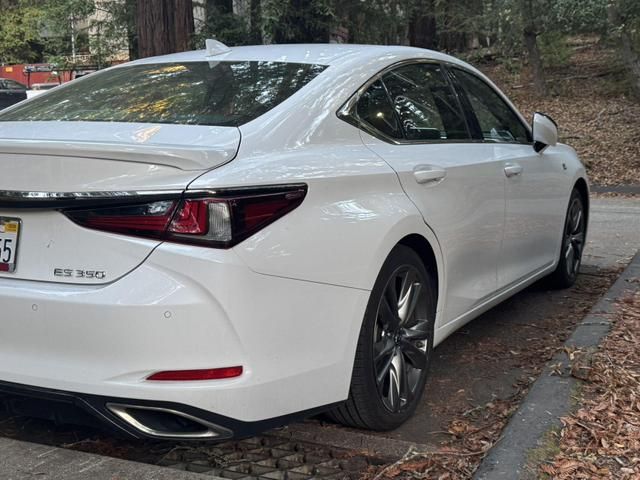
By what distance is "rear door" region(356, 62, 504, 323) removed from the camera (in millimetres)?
3539

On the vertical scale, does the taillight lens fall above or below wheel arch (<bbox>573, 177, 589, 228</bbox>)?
above

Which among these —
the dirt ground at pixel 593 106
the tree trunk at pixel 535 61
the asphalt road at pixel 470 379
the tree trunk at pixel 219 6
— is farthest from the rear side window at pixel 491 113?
the tree trunk at pixel 535 61

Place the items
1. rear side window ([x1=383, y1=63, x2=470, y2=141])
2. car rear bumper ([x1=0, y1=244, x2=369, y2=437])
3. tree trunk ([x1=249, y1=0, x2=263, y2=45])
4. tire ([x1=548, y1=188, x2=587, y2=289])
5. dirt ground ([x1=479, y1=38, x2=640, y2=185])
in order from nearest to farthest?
car rear bumper ([x1=0, y1=244, x2=369, y2=437]) → rear side window ([x1=383, y1=63, x2=470, y2=141]) → tire ([x1=548, y1=188, x2=587, y2=289]) → tree trunk ([x1=249, y1=0, x2=263, y2=45]) → dirt ground ([x1=479, y1=38, x2=640, y2=185])

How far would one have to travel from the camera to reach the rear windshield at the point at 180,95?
313cm

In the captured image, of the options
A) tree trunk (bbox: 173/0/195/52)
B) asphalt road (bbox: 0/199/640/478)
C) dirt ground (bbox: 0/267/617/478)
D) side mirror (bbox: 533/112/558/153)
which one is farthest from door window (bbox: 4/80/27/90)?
dirt ground (bbox: 0/267/617/478)

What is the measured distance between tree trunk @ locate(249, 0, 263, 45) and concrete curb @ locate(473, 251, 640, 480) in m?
7.10

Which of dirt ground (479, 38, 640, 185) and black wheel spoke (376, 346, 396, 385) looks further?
dirt ground (479, 38, 640, 185)

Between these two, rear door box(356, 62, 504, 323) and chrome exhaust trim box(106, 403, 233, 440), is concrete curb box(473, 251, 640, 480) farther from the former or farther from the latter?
chrome exhaust trim box(106, 403, 233, 440)

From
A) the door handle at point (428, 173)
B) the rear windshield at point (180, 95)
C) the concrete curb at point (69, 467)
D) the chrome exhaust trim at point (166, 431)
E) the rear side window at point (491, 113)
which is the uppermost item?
the rear windshield at point (180, 95)

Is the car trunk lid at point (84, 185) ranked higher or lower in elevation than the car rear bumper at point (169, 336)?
higher

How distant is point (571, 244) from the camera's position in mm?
5895

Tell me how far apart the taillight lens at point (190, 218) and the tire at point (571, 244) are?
3.51 metres

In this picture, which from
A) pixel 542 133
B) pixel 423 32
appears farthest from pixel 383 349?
pixel 423 32

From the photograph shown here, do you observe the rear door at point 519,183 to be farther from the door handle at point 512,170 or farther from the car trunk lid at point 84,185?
the car trunk lid at point 84,185
